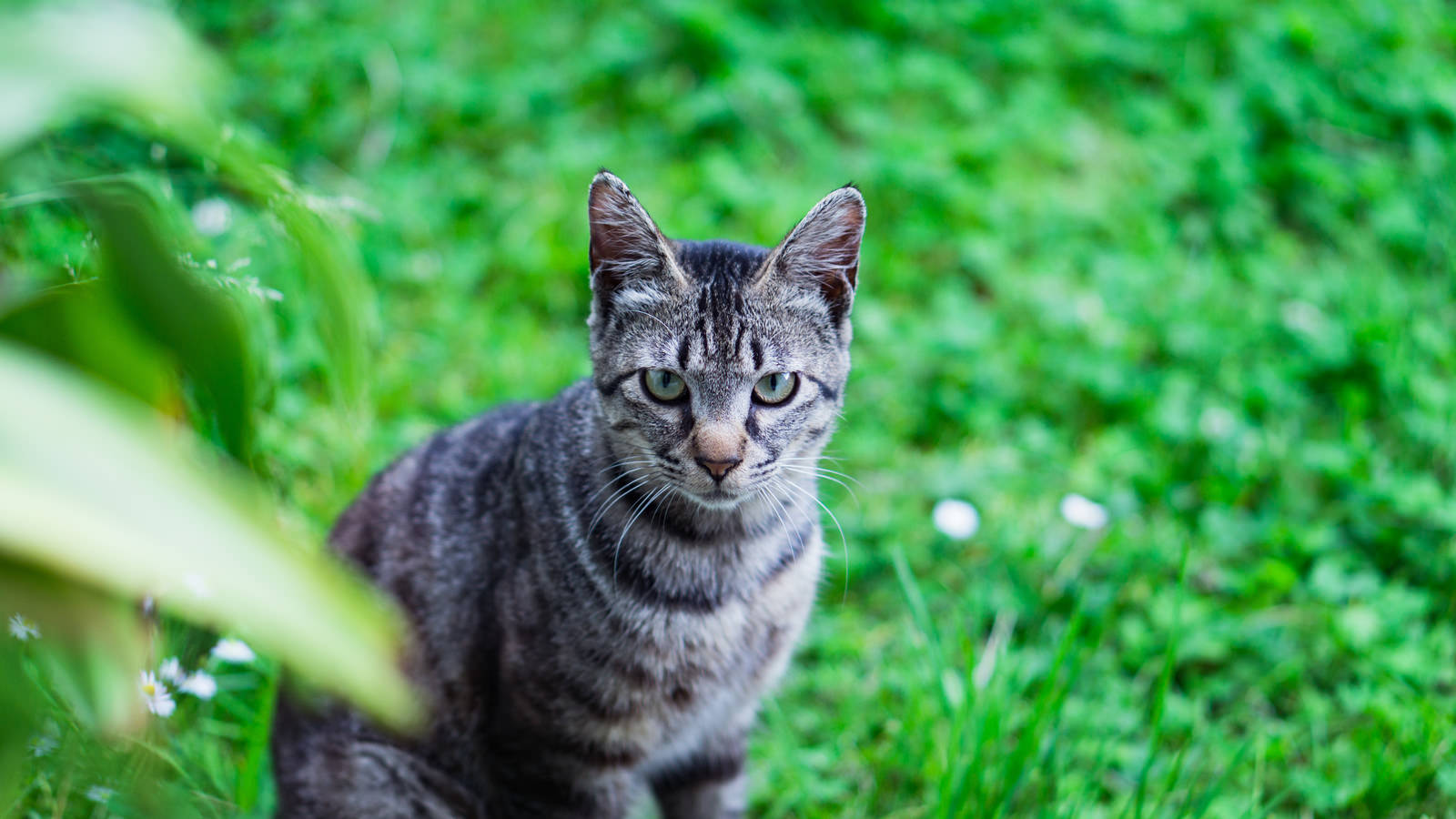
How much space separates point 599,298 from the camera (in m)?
2.17

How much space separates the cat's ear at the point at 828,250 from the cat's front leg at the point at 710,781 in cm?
106

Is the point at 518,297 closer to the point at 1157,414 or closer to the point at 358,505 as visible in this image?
the point at 358,505

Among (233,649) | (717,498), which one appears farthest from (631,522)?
(233,649)

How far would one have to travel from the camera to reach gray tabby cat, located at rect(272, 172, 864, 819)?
2062 mm

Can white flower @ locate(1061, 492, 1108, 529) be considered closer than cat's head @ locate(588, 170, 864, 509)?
No

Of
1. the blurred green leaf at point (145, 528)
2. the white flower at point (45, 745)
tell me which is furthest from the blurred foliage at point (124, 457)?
the white flower at point (45, 745)

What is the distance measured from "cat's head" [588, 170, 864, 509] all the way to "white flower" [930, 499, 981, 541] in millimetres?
904

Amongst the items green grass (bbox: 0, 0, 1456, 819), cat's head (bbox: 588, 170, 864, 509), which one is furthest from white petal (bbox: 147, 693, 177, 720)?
cat's head (bbox: 588, 170, 864, 509)

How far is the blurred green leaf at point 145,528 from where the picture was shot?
0.55 m

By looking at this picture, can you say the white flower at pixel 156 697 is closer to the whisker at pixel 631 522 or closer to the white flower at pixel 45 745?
the white flower at pixel 45 745

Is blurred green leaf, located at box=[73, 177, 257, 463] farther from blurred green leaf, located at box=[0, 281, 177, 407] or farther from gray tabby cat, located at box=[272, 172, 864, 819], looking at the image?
gray tabby cat, located at box=[272, 172, 864, 819]

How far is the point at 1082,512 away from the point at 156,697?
2304 millimetres

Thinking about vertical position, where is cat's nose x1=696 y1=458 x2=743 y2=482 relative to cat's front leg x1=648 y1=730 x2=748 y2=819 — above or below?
above

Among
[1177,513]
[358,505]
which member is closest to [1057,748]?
[1177,513]
